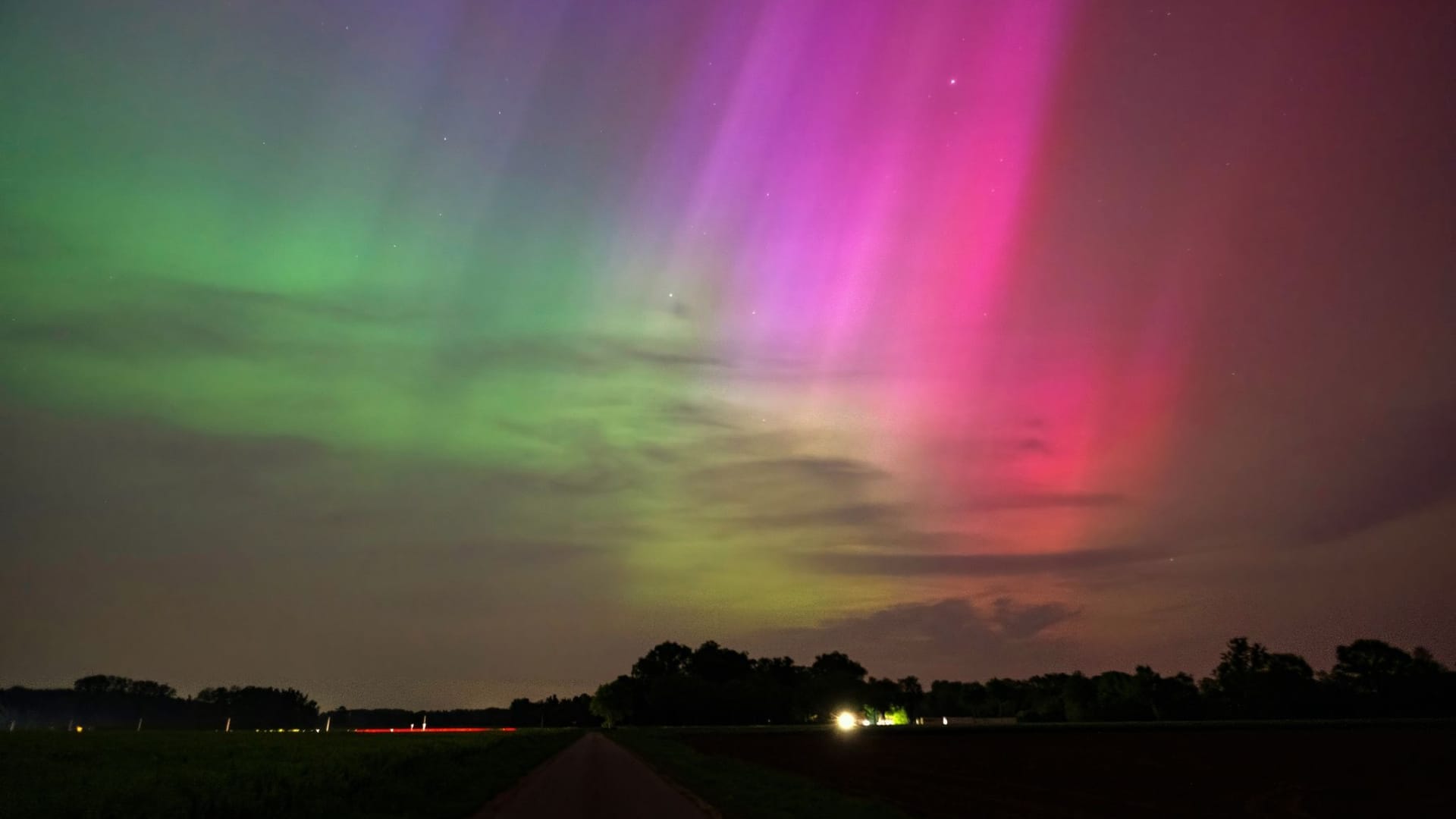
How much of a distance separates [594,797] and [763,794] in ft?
18.2

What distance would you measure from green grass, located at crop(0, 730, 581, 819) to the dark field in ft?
44.4

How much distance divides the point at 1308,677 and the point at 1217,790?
16594 cm

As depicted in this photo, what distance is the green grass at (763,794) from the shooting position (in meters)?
24.9

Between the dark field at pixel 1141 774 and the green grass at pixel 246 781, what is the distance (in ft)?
44.4

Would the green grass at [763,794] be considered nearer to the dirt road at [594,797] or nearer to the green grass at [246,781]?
the dirt road at [594,797]

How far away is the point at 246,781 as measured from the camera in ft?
94.6

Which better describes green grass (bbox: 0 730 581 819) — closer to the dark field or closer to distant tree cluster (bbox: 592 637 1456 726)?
the dark field

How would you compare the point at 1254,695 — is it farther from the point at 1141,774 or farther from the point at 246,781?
the point at 246,781

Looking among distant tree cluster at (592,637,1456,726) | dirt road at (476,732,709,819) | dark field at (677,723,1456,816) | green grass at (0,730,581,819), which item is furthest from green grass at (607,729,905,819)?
distant tree cluster at (592,637,1456,726)

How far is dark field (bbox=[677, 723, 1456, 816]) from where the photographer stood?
2847 centimetres

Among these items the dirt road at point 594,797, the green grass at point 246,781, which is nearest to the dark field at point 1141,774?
the dirt road at point 594,797

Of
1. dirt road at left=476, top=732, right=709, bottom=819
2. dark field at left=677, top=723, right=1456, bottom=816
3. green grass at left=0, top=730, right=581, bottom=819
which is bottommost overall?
dark field at left=677, top=723, right=1456, bottom=816

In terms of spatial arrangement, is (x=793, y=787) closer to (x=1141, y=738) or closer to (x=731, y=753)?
(x=731, y=753)

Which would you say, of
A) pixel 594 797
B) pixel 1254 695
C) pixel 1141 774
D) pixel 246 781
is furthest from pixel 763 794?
pixel 1254 695
